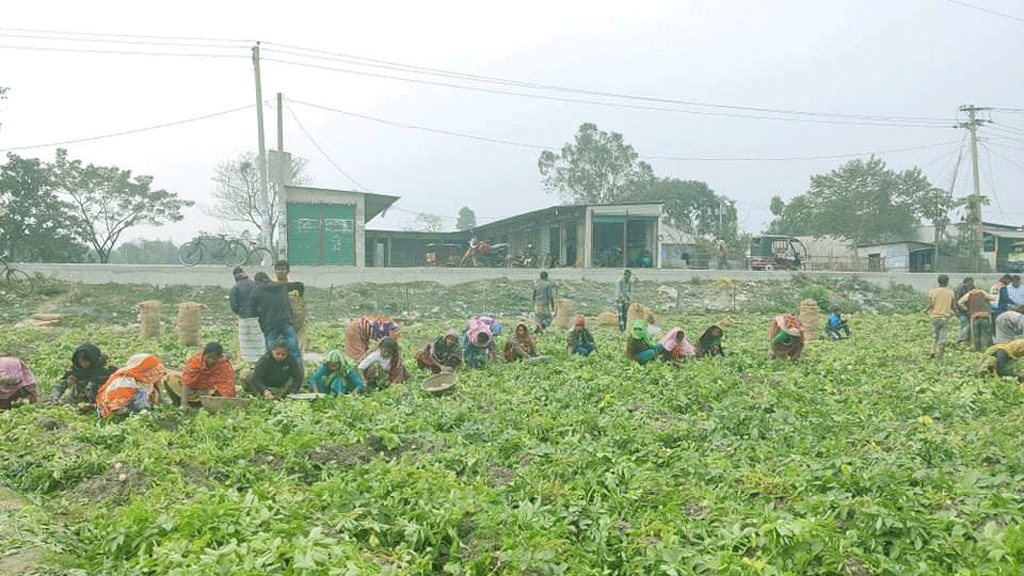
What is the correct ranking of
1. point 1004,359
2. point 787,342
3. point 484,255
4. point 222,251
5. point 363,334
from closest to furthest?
1. point 1004,359
2. point 787,342
3. point 363,334
4. point 222,251
5. point 484,255

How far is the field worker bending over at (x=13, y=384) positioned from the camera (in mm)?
6968

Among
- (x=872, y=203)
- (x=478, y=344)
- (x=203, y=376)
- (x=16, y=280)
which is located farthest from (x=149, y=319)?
(x=872, y=203)

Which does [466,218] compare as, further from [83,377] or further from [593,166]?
[83,377]

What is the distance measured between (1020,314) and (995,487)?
23.5 ft

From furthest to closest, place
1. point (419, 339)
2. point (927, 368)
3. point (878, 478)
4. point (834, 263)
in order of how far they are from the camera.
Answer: point (834, 263)
point (419, 339)
point (927, 368)
point (878, 478)

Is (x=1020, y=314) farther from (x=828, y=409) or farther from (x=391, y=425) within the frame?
(x=391, y=425)

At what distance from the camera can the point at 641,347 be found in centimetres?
1012

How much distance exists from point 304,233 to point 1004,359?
21.6 meters

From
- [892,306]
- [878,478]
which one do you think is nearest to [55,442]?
[878,478]

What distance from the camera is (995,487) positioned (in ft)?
14.0

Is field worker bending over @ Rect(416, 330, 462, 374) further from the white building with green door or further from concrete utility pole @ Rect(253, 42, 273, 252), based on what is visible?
the white building with green door

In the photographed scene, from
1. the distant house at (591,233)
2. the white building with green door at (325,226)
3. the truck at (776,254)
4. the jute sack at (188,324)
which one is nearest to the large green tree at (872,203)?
the truck at (776,254)

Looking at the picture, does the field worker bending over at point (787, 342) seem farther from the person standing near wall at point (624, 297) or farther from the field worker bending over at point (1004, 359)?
the person standing near wall at point (624, 297)

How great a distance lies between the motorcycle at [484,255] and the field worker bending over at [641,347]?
673 inches
